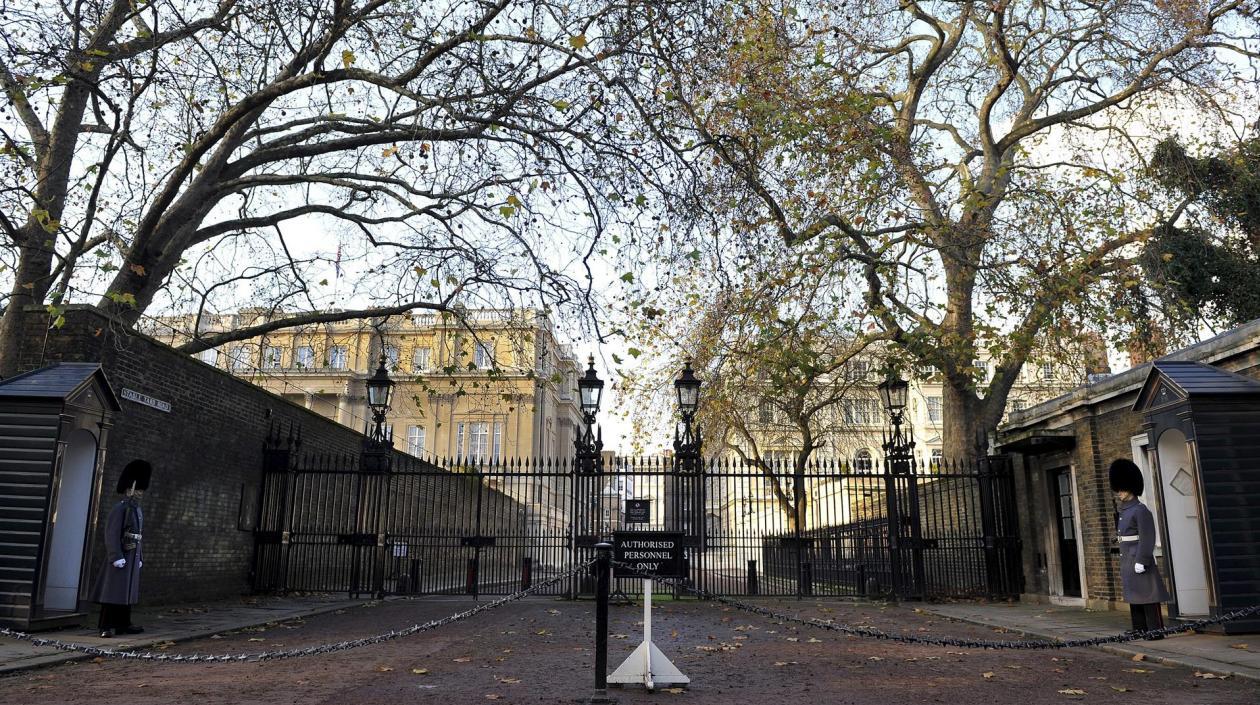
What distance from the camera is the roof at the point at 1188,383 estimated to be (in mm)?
10250

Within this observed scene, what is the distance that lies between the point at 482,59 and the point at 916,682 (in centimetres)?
892

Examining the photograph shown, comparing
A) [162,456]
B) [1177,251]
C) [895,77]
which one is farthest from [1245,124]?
[162,456]

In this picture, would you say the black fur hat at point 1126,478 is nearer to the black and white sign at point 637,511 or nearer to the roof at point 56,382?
the black and white sign at point 637,511

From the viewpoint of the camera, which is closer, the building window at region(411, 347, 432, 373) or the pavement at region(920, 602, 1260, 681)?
the pavement at region(920, 602, 1260, 681)

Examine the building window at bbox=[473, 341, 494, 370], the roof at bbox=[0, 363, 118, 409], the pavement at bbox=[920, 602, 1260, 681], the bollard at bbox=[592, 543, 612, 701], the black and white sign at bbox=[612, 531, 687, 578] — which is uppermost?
the building window at bbox=[473, 341, 494, 370]

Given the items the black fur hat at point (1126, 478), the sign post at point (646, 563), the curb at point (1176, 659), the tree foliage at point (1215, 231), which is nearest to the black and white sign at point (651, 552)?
the sign post at point (646, 563)

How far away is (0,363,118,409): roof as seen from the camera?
973 centimetres

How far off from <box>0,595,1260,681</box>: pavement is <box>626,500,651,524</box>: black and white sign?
5.08 metres

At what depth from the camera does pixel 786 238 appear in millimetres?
14977

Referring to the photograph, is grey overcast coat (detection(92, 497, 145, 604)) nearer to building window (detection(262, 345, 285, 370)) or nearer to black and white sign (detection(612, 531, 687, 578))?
black and white sign (detection(612, 531, 687, 578))

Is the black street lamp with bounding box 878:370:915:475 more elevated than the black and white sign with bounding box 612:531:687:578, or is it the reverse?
the black street lamp with bounding box 878:370:915:475

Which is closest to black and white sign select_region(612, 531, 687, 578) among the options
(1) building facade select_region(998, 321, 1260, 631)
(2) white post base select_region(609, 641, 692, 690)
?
(2) white post base select_region(609, 641, 692, 690)

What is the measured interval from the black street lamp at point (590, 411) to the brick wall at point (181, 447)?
19.6 feet

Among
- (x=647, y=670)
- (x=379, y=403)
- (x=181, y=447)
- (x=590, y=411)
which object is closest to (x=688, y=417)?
(x=590, y=411)
